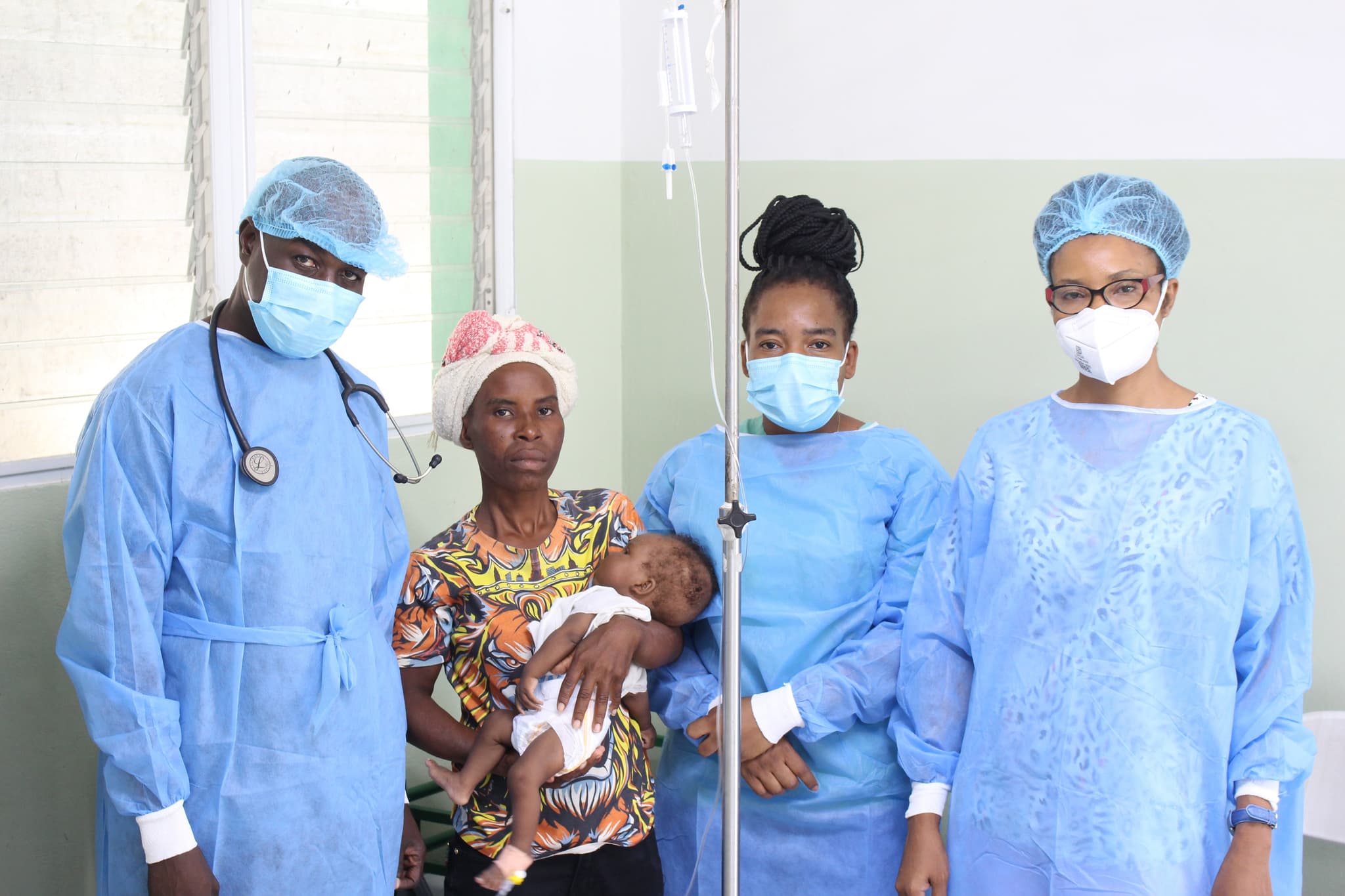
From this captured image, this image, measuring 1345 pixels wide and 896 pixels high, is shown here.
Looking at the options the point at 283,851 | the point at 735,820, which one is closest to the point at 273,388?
the point at 283,851

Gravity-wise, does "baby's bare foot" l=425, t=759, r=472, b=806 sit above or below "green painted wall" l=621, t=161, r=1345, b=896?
below

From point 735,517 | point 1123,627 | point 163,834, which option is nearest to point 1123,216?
point 1123,627

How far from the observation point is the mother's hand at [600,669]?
5.71ft

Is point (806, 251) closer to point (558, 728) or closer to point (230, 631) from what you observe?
point (558, 728)

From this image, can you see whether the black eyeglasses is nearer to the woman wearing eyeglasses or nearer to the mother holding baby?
the woman wearing eyeglasses

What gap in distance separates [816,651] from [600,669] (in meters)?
0.36

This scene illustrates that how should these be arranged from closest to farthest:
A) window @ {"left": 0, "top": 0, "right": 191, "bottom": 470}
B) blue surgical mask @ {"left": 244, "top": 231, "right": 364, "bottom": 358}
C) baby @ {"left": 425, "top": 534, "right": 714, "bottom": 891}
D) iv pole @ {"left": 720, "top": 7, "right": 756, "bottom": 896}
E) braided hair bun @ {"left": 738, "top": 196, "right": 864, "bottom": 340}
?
1. iv pole @ {"left": 720, "top": 7, "right": 756, "bottom": 896}
2. blue surgical mask @ {"left": 244, "top": 231, "right": 364, "bottom": 358}
3. baby @ {"left": 425, "top": 534, "right": 714, "bottom": 891}
4. braided hair bun @ {"left": 738, "top": 196, "right": 864, "bottom": 340}
5. window @ {"left": 0, "top": 0, "right": 191, "bottom": 470}

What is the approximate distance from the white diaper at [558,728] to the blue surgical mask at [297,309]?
587mm

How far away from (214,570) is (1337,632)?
199 cm

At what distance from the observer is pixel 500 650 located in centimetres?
180

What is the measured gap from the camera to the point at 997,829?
1634 mm

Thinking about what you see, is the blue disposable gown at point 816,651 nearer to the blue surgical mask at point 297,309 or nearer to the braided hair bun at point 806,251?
the braided hair bun at point 806,251

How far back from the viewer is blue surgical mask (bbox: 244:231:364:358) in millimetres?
1595

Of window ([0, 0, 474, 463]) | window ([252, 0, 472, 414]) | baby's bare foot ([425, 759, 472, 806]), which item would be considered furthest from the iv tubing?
window ([252, 0, 472, 414])
